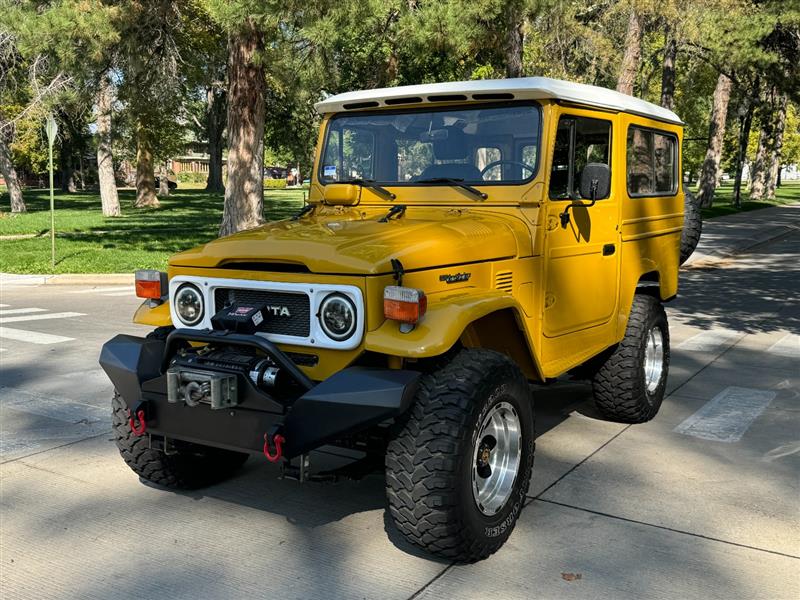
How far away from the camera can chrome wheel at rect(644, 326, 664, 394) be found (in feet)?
20.7

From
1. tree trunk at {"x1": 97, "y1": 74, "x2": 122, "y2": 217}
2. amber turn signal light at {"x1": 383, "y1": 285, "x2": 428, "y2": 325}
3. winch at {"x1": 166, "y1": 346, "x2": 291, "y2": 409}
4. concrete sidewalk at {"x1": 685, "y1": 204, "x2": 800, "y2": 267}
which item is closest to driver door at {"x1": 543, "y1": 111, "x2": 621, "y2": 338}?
amber turn signal light at {"x1": 383, "y1": 285, "x2": 428, "y2": 325}

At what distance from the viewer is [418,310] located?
3.63 meters

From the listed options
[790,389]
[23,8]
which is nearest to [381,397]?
[790,389]

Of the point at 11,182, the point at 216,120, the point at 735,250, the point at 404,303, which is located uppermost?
the point at 216,120

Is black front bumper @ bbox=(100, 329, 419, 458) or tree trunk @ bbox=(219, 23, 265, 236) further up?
tree trunk @ bbox=(219, 23, 265, 236)

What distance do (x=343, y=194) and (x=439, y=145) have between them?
2.17ft

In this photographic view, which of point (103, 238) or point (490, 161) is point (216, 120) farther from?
point (490, 161)

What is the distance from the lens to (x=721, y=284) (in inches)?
561

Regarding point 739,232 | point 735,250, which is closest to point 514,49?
point 735,250

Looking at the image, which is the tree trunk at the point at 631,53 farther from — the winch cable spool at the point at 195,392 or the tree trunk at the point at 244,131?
the winch cable spool at the point at 195,392

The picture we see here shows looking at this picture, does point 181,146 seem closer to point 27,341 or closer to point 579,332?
point 27,341

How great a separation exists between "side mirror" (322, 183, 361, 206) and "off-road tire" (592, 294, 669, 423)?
7.03ft

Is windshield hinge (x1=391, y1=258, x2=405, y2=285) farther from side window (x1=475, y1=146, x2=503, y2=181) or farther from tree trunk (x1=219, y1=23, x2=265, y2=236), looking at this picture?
tree trunk (x1=219, y1=23, x2=265, y2=236)

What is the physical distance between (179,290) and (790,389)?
5.44m
